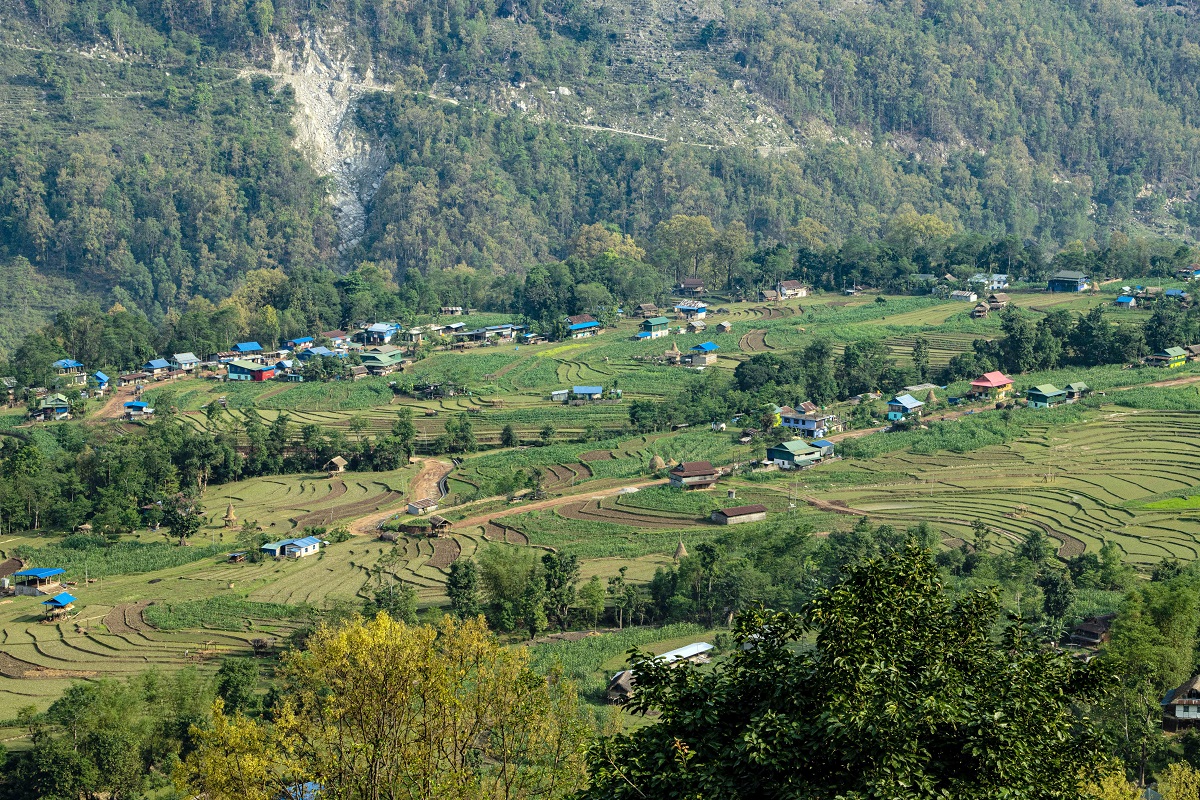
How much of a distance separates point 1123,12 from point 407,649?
132 metres

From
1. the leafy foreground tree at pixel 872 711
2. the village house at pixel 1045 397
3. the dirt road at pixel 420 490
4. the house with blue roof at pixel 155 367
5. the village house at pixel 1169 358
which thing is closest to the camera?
the leafy foreground tree at pixel 872 711

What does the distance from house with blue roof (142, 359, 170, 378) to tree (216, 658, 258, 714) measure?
131 ft

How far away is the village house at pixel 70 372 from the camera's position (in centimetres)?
6356

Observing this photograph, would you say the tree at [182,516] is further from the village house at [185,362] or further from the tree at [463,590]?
the village house at [185,362]

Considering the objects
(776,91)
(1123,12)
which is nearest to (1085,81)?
(1123,12)

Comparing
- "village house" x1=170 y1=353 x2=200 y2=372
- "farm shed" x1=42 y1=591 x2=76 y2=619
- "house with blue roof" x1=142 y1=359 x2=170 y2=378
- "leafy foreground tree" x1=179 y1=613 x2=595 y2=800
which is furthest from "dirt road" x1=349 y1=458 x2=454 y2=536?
"leafy foreground tree" x1=179 y1=613 x2=595 y2=800

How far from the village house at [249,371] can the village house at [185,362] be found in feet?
7.96

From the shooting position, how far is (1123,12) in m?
128

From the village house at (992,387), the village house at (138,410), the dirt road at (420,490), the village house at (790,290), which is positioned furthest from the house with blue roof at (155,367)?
the village house at (992,387)

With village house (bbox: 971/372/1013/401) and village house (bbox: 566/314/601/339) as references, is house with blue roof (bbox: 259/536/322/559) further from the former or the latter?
village house (bbox: 566/314/601/339)

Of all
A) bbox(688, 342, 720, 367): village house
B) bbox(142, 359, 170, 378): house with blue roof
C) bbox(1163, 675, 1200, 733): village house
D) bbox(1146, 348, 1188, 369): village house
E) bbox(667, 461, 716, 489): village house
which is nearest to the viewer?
bbox(1163, 675, 1200, 733): village house

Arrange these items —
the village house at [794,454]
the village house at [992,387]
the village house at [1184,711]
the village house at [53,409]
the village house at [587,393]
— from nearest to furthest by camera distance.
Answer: the village house at [1184,711] < the village house at [794,454] < the village house at [992,387] < the village house at [53,409] < the village house at [587,393]

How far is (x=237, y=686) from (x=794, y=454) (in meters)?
25.2

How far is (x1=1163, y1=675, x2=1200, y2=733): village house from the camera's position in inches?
958
